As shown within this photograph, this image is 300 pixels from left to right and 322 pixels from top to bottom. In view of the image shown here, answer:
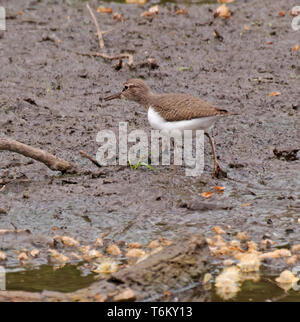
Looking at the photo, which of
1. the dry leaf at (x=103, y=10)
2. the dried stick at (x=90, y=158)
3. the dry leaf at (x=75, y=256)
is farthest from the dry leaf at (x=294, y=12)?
the dry leaf at (x=75, y=256)

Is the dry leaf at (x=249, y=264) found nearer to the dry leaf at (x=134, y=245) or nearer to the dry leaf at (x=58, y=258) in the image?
the dry leaf at (x=134, y=245)

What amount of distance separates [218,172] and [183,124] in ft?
2.21

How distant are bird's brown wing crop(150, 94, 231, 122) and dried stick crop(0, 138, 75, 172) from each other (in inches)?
43.5

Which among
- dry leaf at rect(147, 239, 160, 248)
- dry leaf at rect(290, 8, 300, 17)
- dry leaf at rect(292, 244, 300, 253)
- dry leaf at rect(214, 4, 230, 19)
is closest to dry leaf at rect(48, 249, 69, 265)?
dry leaf at rect(147, 239, 160, 248)

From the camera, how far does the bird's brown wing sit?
781 cm

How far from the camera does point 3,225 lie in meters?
7.18

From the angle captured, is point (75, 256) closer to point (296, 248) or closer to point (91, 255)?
point (91, 255)

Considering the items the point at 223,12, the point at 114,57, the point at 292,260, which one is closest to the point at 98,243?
the point at 292,260

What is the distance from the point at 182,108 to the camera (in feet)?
26.2

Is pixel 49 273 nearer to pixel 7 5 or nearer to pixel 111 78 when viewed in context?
pixel 111 78

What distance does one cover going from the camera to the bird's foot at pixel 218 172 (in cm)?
815

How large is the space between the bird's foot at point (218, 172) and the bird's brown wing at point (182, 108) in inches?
24.4
